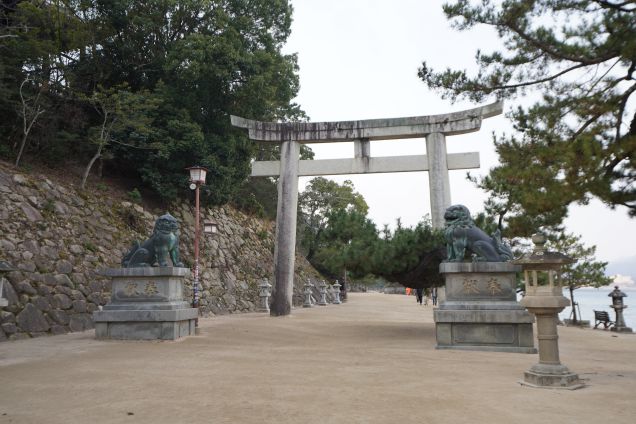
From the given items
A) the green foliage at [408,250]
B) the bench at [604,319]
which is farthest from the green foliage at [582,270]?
the green foliage at [408,250]

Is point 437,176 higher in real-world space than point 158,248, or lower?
higher

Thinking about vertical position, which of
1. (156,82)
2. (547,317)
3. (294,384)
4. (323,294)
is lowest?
(294,384)

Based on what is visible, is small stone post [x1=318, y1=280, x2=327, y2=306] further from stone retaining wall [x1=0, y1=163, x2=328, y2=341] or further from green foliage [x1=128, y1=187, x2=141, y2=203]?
green foliage [x1=128, y1=187, x2=141, y2=203]

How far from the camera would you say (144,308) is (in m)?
8.80

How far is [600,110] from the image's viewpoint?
18.1ft

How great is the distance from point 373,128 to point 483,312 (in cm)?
780

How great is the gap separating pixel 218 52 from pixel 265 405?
14.7 metres

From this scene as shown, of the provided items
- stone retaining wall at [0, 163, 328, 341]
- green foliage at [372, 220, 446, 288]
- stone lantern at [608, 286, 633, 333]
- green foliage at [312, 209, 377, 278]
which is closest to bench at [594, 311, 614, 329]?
stone lantern at [608, 286, 633, 333]

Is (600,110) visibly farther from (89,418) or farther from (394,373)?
(89,418)

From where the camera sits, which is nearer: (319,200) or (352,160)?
(352,160)

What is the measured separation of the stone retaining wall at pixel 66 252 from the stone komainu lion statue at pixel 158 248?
259 cm

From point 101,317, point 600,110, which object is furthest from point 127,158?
point 600,110

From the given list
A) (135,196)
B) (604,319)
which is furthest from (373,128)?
(604,319)

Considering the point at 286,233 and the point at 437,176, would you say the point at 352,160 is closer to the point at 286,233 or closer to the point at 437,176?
the point at 437,176
